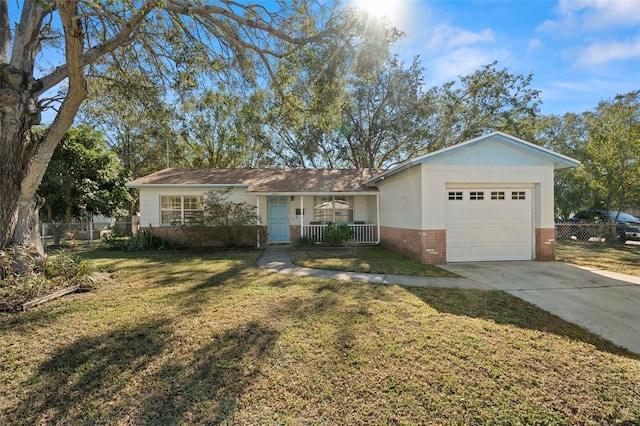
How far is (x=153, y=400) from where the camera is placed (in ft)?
8.58

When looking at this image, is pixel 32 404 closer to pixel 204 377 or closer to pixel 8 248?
pixel 204 377

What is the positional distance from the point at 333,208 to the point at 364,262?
568cm

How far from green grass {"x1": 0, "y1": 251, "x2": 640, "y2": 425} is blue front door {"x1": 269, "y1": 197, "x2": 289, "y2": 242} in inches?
346

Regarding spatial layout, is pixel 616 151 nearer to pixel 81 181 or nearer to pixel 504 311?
pixel 504 311

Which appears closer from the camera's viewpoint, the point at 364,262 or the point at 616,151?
the point at 364,262

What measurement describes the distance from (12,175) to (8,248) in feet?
4.95

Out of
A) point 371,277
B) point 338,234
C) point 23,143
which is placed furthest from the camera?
point 338,234

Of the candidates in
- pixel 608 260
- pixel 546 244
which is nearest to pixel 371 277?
pixel 546 244

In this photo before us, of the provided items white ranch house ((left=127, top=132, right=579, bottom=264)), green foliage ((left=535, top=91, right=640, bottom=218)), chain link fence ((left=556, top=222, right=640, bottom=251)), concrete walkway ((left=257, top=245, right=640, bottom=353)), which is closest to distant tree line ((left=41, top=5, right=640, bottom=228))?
green foliage ((left=535, top=91, right=640, bottom=218))

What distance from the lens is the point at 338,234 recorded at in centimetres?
1245

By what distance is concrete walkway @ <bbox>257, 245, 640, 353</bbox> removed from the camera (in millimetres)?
4348

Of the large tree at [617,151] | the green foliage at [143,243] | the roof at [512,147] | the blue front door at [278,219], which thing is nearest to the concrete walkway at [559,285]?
the roof at [512,147]

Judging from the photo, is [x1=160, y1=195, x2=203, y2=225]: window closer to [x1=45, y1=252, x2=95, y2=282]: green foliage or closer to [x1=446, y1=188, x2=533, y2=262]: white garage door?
[x1=45, y1=252, x2=95, y2=282]: green foliage

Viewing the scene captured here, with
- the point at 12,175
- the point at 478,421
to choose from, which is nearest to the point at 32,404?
the point at 478,421
